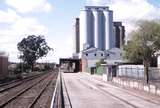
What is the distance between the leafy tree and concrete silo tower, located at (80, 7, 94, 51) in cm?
1518

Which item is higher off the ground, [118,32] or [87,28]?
[118,32]

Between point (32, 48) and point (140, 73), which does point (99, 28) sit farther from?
point (140, 73)

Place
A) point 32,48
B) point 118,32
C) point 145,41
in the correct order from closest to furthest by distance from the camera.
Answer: point 145,41 < point 32,48 < point 118,32

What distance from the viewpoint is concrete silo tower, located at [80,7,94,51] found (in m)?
160

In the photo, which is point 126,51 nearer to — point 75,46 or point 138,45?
point 138,45

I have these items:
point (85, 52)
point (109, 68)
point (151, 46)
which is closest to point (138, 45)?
point (151, 46)

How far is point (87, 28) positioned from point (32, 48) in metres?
23.7

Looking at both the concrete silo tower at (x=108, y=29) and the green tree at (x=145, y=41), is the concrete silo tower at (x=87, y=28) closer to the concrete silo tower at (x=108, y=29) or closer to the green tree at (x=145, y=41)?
the concrete silo tower at (x=108, y=29)

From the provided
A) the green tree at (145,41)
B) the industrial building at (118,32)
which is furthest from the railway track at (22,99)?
the industrial building at (118,32)

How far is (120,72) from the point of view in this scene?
164 ft

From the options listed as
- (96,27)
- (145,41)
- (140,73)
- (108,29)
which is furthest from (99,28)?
(140,73)

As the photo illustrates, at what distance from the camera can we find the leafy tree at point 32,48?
153 metres

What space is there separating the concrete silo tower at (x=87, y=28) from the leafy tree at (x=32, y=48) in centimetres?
1518

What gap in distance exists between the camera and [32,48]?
156 metres
